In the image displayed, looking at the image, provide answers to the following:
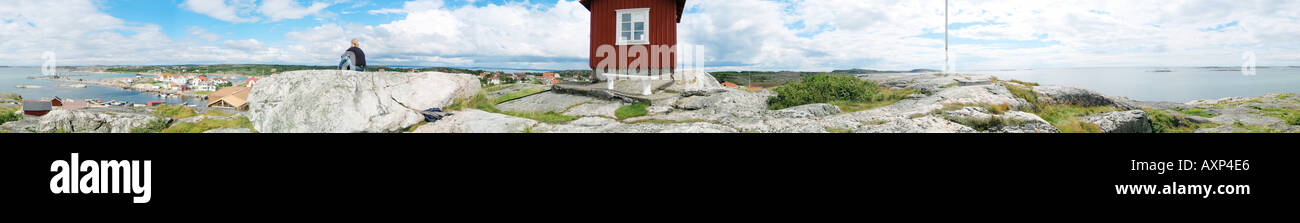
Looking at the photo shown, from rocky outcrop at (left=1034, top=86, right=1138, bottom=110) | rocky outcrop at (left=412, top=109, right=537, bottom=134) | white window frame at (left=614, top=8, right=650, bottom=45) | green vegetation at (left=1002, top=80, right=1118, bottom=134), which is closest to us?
rocky outcrop at (left=412, top=109, right=537, bottom=134)

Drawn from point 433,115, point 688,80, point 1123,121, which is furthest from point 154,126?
point 1123,121

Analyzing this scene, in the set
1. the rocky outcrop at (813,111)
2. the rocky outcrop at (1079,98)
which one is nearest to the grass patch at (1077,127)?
the rocky outcrop at (1079,98)

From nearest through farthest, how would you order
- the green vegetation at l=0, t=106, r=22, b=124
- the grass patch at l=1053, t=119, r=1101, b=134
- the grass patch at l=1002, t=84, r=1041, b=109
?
the grass patch at l=1053, t=119, r=1101, b=134
the green vegetation at l=0, t=106, r=22, b=124
the grass patch at l=1002, t=84, r=1041, b=109

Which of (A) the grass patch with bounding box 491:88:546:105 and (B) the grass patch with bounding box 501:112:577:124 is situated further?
(A) the grass patch with bounding box 491:88:546:105

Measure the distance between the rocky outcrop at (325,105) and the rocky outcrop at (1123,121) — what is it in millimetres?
10326

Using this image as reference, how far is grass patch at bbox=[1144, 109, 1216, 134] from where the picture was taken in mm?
6765

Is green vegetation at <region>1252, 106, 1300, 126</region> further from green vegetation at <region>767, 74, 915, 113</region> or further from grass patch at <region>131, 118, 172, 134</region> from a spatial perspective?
grass patch at <region>131, 118, 172, 134</region>

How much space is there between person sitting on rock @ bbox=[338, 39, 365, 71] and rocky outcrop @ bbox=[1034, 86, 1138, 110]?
1215 centimetres

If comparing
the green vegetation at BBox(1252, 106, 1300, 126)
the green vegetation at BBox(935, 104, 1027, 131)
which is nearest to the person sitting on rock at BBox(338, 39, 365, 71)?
the green vegetation at BBox(935, 104, 1027, 131)
